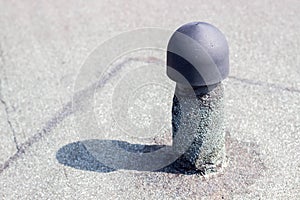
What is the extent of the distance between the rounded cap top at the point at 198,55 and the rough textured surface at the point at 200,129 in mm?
204

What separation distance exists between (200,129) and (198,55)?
0.62 m

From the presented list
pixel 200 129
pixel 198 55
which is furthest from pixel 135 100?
pixel 198 55

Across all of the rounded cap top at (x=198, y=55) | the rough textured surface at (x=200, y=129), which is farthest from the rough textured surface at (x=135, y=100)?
the rounded cap top at (x=198, y=55)

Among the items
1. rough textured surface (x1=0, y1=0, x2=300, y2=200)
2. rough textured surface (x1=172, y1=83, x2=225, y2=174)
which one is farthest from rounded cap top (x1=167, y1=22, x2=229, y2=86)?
rough textured surface (x1=0, y1=0, x2=300, y2=200)

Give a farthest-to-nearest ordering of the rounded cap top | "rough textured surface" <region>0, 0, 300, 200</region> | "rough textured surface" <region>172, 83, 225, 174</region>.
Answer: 1. "rough textured surface" <region>0, 0, 300, 200</region>
2. "rough textured surface" <region>172, 83, 225, 174</region>
3. the rounded cap top

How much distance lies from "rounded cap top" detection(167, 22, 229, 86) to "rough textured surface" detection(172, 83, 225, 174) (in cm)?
20

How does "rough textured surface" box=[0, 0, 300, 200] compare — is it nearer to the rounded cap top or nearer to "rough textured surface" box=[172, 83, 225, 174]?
"rough textured surface" box=[172, 83, 225, 174]

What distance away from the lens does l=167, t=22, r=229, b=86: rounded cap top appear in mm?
3598

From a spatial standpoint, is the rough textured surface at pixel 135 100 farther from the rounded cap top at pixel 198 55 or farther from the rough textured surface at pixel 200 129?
the rounded cap top at pixel 198 55

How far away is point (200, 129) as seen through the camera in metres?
3.94

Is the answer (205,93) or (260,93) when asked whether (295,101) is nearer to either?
(260,93)

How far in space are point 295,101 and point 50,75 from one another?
8.01ft

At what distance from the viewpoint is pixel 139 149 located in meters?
4.41

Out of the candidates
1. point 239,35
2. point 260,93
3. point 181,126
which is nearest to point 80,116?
point 181,126
